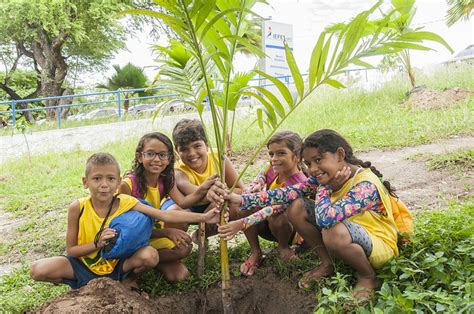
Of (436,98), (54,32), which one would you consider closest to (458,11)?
(436,98)

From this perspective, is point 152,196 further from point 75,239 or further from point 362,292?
point 362,292

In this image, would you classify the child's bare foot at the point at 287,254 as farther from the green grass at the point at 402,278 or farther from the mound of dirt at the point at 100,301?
the mound of dirt at the point at 100,301

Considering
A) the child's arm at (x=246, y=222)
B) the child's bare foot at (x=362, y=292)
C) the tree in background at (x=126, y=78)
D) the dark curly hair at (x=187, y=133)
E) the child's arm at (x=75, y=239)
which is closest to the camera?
the child's bare foot at (x=362, y=292)

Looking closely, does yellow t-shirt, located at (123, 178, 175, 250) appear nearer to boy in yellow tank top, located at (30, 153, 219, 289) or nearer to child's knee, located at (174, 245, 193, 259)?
child's knee, located at (174, 245, 193, 259)

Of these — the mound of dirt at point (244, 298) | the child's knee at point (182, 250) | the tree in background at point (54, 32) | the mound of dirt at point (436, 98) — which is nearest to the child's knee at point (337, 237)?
the mound of dirt at point (244, 298)

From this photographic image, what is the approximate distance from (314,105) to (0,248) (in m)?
7.53

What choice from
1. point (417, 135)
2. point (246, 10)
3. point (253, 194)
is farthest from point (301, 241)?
point (417, 135)

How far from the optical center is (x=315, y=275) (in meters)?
2.64

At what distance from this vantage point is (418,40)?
2.28 metres

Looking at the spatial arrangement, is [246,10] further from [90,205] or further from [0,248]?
[0,248]

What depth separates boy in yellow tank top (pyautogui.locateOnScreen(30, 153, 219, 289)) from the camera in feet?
8.63

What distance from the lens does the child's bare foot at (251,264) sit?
116 inches

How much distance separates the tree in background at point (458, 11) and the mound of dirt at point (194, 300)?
10.6 metres

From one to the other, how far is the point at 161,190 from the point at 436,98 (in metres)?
7.67
